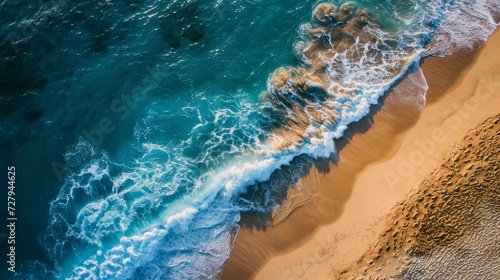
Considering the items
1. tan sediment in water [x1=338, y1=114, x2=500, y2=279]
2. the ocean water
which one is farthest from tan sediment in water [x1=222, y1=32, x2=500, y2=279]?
the ocean water

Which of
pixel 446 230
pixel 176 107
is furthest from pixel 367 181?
pixel 176 107

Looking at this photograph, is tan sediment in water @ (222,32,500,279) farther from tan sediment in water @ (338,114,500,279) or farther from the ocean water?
the ocean water

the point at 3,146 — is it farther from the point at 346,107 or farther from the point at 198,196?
the point at 346,107

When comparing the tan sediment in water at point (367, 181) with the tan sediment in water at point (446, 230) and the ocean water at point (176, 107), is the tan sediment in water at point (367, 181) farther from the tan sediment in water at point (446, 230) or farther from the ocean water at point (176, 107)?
the ocean water at point (176, 107)

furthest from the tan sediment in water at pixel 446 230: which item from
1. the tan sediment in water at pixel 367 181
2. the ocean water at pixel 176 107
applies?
the ocean water at pixel 176 107

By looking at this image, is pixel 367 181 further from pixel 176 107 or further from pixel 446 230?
pixel 176 107
